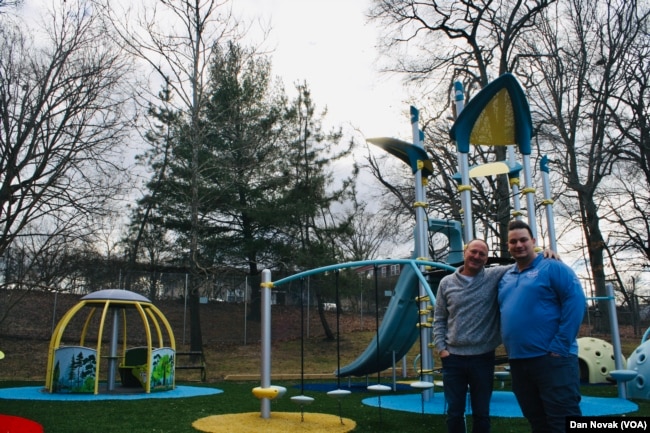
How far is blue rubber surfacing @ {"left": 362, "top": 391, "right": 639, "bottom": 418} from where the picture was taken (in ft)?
21.8

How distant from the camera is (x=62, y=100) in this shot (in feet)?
45.0

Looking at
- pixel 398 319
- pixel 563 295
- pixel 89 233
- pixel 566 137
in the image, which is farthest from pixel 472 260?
pixel 566 137

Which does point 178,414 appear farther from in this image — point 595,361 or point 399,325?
point 595,361

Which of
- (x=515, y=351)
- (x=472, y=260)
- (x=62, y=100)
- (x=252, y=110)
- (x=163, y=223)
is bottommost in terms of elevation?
(x=515, y=351)

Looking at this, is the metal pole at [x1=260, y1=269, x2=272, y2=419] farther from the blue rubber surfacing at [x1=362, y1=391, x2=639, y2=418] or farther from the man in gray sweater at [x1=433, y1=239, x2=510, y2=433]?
the man in gray sweater at [x1=433, y1=239, x2=510, y2=433]

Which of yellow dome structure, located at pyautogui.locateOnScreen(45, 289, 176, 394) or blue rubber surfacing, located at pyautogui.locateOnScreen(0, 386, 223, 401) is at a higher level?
yellow dome structure, located at pyautogui.locateOnScreen(45, 289, 176, 394)

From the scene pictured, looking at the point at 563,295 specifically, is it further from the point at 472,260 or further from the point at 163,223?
the point at 163,223

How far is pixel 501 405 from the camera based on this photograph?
7371 mm

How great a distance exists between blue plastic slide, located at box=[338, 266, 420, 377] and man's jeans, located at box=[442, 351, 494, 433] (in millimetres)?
5445

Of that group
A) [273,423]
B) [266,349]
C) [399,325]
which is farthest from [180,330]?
[273,423]

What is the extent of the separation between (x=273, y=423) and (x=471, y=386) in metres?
3.01

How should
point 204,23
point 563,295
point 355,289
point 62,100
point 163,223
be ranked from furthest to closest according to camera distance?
point 355,289 < point 163,223 < point 204,23 < point 62,100 < point 563,295

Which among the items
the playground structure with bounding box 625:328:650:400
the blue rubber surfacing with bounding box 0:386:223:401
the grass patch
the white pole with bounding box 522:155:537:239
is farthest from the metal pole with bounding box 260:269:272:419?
the playground structure with bounding box 625:328:650:400

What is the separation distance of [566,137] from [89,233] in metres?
14.6
